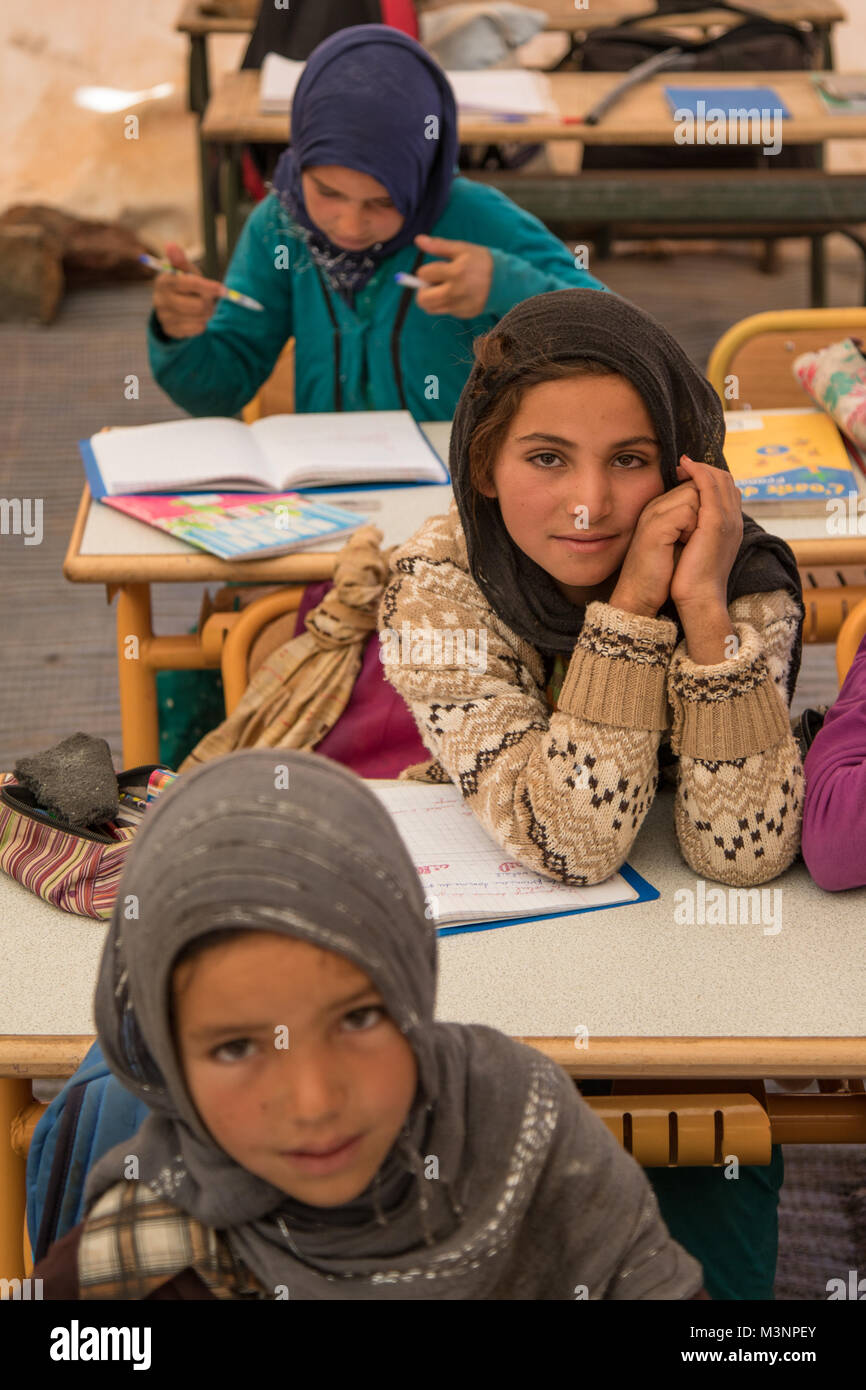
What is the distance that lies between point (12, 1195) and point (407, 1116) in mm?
690

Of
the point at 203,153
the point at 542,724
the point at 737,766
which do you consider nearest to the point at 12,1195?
the point at 542,724

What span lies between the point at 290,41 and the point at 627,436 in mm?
3522

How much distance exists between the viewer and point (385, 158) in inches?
99.3

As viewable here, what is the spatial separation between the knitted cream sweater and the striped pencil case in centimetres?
31

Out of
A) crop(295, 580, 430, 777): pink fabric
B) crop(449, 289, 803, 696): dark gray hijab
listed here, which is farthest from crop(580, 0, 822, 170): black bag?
crop(449, 289, 803, 696): dark gray hijab

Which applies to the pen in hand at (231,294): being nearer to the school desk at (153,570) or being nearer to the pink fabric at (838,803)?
the school desk at (153,570)

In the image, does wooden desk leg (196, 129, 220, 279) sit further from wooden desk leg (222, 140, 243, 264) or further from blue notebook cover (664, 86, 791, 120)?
blue notebook cover (664, 86, 791, 120)

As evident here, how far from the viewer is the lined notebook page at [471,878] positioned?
57.5 inches

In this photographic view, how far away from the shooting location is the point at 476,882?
150 centimetres

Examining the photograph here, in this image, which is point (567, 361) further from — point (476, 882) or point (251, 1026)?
point (251, 1026)

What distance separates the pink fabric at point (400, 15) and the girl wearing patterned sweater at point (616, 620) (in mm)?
3179

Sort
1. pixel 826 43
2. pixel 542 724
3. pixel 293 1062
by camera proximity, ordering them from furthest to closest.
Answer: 1. pixel 826 43
2. pixel 542 724
3. pixel 293 1062

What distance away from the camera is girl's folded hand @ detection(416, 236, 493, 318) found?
2.51 m

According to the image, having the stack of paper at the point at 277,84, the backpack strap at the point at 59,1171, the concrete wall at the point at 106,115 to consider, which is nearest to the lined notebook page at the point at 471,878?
the backpack strap at the point at 59,1171
